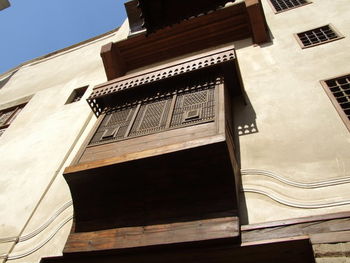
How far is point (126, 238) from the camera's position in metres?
3.41

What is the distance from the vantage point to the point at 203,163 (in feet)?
11.0

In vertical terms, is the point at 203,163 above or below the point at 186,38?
below

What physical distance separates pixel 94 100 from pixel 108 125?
3.87 ft

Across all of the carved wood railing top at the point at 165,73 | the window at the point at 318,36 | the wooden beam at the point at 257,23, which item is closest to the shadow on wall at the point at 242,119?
the carved wood railing top at the point at 165,73

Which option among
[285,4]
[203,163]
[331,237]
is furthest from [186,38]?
[331,237]

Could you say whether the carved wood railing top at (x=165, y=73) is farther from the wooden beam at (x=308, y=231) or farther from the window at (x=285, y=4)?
the window at (x=285, y=4)

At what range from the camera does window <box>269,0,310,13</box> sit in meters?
8.30

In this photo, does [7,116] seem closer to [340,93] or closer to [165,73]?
[165,73]

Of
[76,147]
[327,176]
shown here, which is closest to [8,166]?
[76,147]

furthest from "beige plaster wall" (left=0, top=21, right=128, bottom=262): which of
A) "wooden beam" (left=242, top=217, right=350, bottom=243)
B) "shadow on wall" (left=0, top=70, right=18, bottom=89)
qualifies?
"wooden beam" (left=242, top=217, right=350, bottom=243)

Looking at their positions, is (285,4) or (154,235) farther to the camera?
(285,4)

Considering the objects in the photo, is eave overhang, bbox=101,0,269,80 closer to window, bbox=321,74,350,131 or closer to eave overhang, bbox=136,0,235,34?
window, bbox=321,74,350,131

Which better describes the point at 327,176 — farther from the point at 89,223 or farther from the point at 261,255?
the point at 89,223

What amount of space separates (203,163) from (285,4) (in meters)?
7.72
